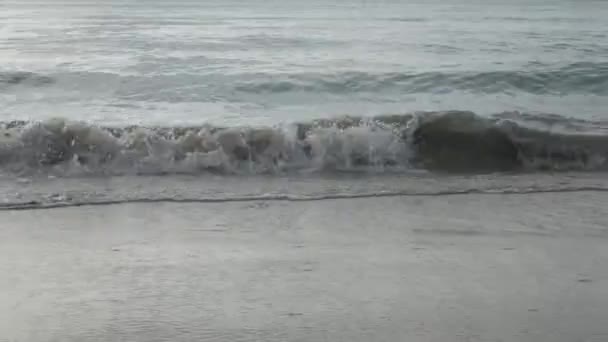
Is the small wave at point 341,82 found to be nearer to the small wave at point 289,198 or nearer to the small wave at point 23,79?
the small wave at point 23,79

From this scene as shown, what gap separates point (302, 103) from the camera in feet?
34.0

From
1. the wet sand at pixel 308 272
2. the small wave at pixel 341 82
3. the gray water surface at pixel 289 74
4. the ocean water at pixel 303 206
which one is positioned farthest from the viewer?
the small wave at pixel 341 82

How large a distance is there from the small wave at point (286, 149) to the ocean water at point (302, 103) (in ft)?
0.06

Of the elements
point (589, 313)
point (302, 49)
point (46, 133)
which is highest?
point (302, 49)

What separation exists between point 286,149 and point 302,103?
3556 mm

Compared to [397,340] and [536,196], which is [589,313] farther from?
[536,196]

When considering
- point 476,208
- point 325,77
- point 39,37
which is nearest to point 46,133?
point 476,208

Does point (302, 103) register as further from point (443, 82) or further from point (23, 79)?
point (23, 79)

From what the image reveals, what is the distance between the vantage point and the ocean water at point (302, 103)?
6.73 metres

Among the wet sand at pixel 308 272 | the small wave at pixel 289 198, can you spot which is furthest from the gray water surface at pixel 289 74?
the wet sand at pixel 308 272

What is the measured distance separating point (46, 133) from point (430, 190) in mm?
3912

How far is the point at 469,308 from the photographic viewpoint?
326 centimetres

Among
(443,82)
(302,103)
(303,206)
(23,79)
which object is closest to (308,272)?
(303,206)

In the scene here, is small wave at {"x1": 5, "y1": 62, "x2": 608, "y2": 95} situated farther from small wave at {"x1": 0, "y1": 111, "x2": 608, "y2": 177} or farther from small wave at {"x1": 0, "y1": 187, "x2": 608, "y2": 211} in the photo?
small wave at {"x1": 0, "y1": 187, "x2": 608, "y2": 211}
